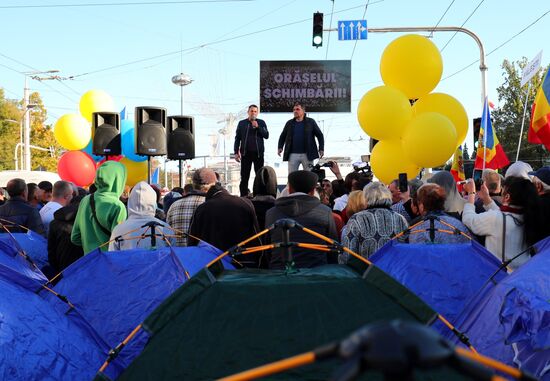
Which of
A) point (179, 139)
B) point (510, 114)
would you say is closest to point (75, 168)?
point (179, 139)

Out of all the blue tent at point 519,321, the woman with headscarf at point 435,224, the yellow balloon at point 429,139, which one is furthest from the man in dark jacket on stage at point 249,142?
the blue tent at point 519,321

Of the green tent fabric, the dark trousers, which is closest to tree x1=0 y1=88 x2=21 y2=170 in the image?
the dark trousers

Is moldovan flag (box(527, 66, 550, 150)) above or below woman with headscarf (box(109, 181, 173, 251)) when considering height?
above

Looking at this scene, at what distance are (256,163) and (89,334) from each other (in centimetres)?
777

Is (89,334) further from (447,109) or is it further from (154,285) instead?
(447,109)

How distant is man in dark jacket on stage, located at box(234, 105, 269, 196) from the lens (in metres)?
10.2

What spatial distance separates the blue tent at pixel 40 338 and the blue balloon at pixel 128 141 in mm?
10690

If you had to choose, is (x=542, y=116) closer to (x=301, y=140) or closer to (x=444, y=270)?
(x=301, y=140)

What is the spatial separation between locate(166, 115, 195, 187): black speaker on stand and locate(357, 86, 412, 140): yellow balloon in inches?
160

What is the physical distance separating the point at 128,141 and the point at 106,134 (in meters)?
0.60

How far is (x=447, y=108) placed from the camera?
9.27 meters

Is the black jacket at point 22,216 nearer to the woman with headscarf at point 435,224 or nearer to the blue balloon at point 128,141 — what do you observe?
the woman with headscarf at point 435,224

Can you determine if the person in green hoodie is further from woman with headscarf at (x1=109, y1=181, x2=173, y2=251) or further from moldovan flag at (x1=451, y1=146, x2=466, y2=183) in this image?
moldovan flag at (x1=451, y1=146, x2=466, y2=183)

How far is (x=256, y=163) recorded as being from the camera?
35.4ft
